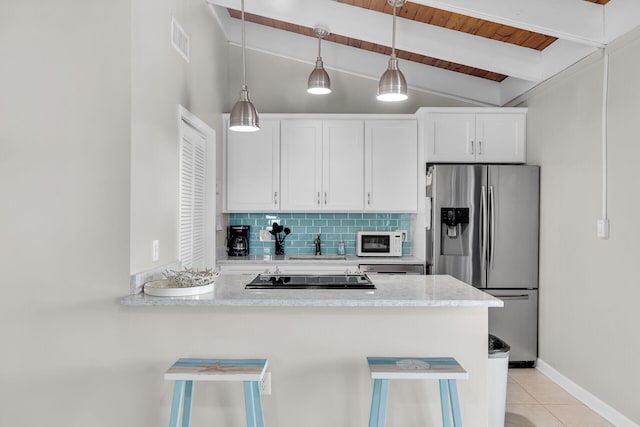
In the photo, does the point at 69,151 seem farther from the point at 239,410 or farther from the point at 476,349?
the point at 476,349

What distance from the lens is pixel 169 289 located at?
Result: 8.05 ft

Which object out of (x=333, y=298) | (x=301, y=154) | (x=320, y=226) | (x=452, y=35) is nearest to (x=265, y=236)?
(x=320, y=226)

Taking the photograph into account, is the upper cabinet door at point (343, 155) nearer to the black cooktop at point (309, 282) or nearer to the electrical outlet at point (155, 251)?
the black cooktop at point (309, 282)

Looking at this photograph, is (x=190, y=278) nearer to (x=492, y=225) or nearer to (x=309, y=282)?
(x=309, y=282)

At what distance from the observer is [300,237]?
507 centimetres

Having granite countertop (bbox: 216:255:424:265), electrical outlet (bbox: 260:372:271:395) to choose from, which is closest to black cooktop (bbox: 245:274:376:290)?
electrical outlet (bbox: 260:372:271:395)

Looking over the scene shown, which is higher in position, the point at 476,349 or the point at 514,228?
the point at 514,228

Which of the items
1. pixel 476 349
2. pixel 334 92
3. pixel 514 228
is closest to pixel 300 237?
pixel 334 92

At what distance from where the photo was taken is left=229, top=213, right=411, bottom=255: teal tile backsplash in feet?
16.6

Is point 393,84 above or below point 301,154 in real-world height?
above

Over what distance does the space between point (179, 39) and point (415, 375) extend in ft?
8.36

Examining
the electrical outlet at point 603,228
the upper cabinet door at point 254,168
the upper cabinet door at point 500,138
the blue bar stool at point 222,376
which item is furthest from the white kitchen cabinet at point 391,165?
the blue bar stool at point 222,376

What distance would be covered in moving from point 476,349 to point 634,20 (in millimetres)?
2213

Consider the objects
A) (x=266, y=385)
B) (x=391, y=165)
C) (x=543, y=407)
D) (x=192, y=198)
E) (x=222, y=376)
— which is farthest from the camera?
(x=391, y=165)
